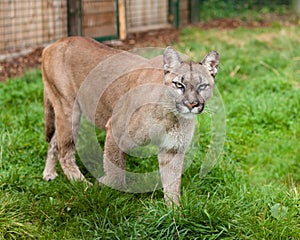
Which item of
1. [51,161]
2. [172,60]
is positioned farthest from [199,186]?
[51,161]

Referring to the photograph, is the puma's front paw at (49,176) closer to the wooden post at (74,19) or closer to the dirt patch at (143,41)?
the dirt patch at (143,41)

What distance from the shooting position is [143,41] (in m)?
10.5

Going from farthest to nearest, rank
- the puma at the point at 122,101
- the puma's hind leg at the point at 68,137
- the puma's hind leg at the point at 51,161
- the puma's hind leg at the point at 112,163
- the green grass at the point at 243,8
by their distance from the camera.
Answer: the green grass at the point at 243,8 → the puma's hind leg at the point at 51,161 → the puma's hind leg at the point at 68,137 → the puma's hind leg at the point at 112,163 → the puma at the point at 122,101

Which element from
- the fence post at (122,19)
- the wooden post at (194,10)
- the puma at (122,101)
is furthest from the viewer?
the wooden post at (194,10)

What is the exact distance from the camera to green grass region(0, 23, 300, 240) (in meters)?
4.08

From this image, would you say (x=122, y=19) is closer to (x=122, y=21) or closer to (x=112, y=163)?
(x=122, y=21)

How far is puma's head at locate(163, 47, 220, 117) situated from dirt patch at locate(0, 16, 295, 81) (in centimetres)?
429

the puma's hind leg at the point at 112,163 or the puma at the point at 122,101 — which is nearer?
the puma at the point at 122,101

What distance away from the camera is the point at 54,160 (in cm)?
545

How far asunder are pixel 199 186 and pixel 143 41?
583 centimetres

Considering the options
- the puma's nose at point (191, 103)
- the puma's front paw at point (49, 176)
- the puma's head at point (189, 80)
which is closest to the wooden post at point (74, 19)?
the puma's front paw at point (49, 176)

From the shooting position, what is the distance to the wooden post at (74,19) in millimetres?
8766

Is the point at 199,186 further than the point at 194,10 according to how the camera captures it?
No

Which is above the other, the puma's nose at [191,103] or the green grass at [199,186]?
the puma's nose at [191,103]
